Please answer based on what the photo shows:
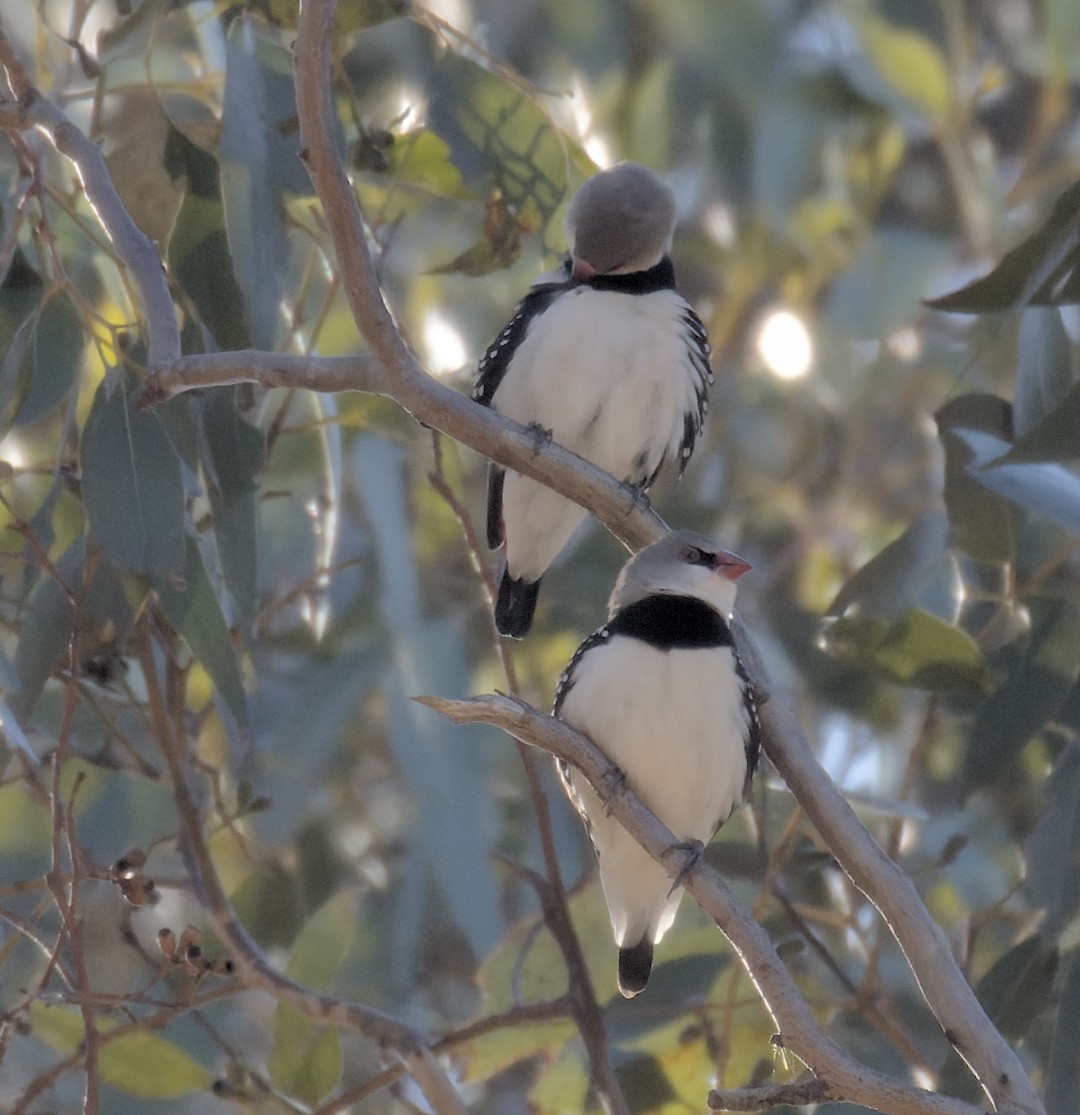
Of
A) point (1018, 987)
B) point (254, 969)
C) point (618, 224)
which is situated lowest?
point (1018, 987)

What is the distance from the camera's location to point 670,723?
2.46 m

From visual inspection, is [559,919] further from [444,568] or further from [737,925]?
[444,568]

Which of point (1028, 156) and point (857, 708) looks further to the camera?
point (1028, 156)

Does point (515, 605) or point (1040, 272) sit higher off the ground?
point (515, 605)

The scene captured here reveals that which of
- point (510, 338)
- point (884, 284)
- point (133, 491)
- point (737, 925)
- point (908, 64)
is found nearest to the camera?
point (737, 925)

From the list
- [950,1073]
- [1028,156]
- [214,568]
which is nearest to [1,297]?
[214,568]

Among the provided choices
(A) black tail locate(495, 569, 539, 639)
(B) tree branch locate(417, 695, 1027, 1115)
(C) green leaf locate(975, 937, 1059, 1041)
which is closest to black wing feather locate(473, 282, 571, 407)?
(A) black tail locate(495, 569, 539, 639)

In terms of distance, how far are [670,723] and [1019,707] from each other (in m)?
0.59

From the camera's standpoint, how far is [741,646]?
2498mm

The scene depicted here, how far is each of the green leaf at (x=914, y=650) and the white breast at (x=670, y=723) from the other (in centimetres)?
34

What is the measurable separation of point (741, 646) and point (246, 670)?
0.85 meters

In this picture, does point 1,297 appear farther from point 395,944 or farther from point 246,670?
point 395,944

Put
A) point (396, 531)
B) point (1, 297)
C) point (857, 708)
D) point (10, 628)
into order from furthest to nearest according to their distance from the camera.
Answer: point (857, 708) → point (396, 531) → point (10, 628) → point (1, 297)

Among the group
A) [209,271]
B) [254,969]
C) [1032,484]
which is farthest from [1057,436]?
[254,969]
